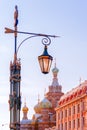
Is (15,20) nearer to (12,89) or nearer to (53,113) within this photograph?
(12,89)

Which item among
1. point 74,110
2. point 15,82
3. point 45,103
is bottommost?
point 15,82

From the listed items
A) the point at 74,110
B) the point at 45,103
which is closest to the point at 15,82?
the point at 74,110

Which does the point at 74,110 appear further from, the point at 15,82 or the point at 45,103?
the point at 15,82

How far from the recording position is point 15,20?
47.4 ft

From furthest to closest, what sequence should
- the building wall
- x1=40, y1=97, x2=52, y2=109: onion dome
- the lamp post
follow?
x1=40, y1=97, x2=52, y2=109: onion dome < the building wall < the lamp post

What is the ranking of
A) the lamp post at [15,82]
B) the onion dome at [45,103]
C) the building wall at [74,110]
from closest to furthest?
1. the lamp post at [15,82]
2. the building wall at [74,110]
3. the onion dome at [45,103]

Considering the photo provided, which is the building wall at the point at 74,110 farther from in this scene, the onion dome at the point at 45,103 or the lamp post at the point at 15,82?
the lamp post at the point at 15,82

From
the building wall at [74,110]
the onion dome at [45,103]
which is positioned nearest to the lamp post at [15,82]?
the building wall at [74,110]

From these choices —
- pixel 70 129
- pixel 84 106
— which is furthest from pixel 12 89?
pixel 70 129

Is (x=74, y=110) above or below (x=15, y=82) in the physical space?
above

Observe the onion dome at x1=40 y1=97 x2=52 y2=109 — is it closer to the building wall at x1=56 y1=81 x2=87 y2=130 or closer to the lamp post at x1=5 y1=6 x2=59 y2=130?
the building wall at x1=56 y1=81 x2=87 y2=130

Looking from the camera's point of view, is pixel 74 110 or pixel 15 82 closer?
pixel 15 82

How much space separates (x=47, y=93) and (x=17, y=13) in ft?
394

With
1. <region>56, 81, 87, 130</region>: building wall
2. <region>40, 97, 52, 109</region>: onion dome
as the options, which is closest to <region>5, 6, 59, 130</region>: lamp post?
<region>56, 81, 87, 130</region>: building wall
